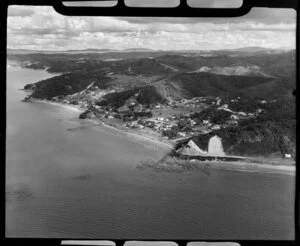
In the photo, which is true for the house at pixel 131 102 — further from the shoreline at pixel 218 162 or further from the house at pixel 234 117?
the house at pixel 234 117

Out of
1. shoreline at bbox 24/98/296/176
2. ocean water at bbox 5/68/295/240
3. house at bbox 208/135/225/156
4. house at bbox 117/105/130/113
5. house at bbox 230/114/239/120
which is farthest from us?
house at bbox 230/114/239/120

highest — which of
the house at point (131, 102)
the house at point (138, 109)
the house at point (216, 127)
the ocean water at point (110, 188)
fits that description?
the house at point (131, 102)

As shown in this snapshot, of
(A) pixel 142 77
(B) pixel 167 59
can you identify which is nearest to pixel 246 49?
(B) pixel 167 59

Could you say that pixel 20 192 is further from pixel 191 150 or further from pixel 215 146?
pixel 215 146

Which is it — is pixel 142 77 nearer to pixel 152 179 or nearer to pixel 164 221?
pixel 152 179

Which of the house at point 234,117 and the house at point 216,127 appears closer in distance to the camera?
the house at point 216,127

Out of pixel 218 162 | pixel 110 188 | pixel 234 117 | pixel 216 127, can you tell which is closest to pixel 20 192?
pixel 110 188

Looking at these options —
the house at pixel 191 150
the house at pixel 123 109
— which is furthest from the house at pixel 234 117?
the house at pixel 123 109

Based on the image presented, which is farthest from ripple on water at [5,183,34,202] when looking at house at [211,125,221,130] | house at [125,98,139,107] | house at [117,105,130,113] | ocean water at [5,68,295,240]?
house at [211,125,221,130]

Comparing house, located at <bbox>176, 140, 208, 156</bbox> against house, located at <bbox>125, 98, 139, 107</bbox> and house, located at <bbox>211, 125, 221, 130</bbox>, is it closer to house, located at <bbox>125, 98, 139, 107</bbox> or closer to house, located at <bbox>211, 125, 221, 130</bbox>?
house, located at <bbox>211, 125, 221, 130</bbox>
